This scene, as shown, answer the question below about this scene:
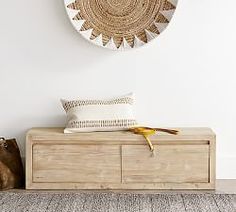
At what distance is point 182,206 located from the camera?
350 cm

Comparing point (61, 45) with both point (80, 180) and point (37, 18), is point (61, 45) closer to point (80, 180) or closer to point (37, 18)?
point (37, 18)

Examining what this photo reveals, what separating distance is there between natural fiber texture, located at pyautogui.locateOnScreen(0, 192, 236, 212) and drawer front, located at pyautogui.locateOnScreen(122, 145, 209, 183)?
198mm

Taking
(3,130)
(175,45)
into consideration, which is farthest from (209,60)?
(3,130)

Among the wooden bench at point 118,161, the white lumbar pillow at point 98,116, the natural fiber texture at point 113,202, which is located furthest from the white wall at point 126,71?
the natural fiber texture at point 113,202

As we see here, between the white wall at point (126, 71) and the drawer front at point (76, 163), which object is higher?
the white wall at point (126, 71)

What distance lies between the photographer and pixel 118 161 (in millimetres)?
3896

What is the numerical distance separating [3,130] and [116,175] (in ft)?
3.24

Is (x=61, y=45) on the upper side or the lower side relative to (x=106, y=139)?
upper

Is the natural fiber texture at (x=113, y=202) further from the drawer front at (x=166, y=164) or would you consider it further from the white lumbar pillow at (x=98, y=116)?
the white lumbar pillow at (x=98, y=116)

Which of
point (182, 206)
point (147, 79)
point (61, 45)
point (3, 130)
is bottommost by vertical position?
point (182, 206)

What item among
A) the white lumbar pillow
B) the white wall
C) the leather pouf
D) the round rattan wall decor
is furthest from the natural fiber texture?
the round rattan wall decor

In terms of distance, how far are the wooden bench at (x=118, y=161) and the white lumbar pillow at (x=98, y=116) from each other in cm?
6

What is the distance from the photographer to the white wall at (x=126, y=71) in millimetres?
4203

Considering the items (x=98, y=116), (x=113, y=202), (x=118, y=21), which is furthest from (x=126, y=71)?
(x=113, y=202)
